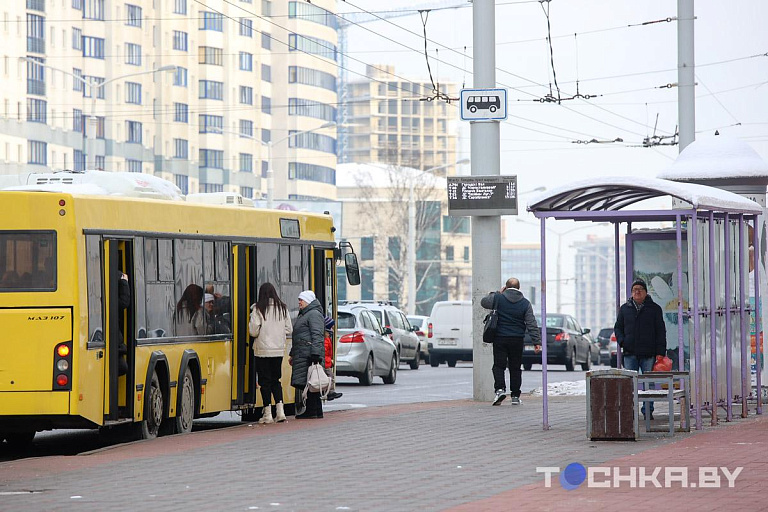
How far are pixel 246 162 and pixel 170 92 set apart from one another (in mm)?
10808

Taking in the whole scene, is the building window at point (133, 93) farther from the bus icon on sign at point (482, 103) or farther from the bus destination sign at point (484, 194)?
the bus destination sign at point (484, 194)

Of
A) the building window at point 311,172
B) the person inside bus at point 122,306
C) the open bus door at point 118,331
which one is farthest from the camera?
the building window at point 311,172

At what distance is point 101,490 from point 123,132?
96.1 metres

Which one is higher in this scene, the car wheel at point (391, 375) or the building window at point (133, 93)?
the building window at point (133, 93)

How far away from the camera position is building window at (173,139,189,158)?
113062mm

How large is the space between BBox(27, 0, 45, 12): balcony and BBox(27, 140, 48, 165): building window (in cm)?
794

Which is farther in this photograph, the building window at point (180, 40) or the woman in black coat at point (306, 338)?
the building window at point (180, 40)

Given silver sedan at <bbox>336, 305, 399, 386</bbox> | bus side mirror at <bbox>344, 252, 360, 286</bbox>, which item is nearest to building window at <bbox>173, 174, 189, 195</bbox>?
silver sedan at <bbox>336, 305, 399, 386</bbox>

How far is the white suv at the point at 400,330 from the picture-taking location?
127 feet

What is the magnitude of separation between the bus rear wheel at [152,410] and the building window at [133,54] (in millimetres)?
91798

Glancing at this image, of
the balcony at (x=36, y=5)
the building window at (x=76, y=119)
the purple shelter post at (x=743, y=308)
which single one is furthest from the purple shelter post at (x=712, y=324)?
the building window at (x=76, y=119)

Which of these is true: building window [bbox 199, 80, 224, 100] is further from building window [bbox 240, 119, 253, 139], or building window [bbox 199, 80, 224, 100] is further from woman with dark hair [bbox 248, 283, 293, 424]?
woman with dark hair [bbox 248, 283, 293, 424]

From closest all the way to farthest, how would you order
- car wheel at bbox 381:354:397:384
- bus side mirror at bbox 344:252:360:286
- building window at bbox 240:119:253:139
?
bus side mirror at bbox 344:252:360:286
car wheel at bbox 381:354:397:384
building window at bbox 240:119:253:139

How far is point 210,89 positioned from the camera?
117m
